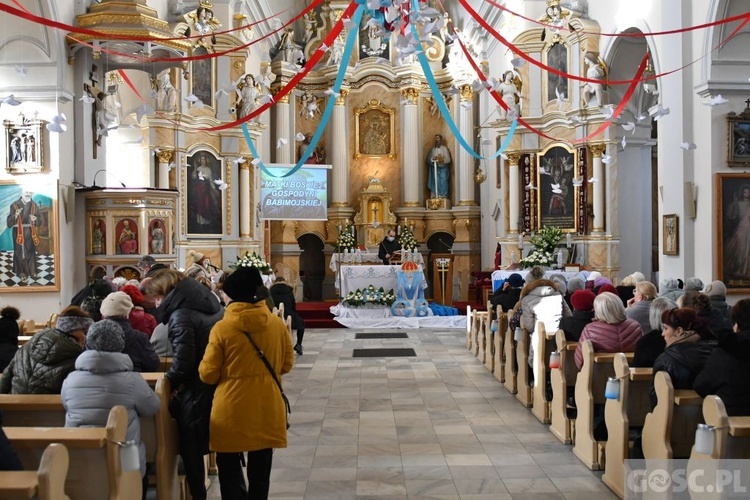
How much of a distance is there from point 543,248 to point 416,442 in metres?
10.2

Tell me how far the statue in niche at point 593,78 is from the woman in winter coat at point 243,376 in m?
13.3

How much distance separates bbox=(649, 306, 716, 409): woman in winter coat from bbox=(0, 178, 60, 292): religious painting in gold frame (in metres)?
8.48

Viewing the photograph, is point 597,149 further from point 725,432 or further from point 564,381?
point 725,432

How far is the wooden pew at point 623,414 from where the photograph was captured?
5.18 m

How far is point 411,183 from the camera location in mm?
22047

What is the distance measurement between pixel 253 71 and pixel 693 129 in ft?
38.9

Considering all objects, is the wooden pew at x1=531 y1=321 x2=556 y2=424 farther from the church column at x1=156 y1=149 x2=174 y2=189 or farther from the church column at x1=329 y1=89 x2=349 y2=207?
the church column at x1=329 y1=89 x2=349 y2=207

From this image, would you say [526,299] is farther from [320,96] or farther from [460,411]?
[320,96]

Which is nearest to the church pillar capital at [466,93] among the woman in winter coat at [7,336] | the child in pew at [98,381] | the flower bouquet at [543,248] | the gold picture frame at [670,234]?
the flower bouquet at [543,248]

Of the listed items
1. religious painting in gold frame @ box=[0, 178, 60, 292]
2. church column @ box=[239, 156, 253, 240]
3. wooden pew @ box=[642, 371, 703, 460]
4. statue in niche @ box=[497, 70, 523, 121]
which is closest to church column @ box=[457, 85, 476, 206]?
statue in niche @ box=[497, 70, 523, 121]

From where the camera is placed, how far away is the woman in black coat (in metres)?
12.4

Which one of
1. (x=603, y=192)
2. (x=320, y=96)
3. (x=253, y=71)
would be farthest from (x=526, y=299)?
(x=320, y=96)

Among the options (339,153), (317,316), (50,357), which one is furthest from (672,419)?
(339,153)

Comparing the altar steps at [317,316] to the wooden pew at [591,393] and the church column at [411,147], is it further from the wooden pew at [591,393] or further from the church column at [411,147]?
the wooden pew at [591,393]
